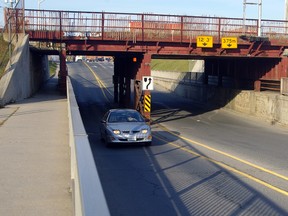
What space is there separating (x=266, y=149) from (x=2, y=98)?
1543 centimetres

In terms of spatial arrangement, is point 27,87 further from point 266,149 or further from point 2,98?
point 266,149

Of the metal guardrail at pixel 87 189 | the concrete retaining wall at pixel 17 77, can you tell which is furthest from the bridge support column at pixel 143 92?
the metal guardrail at pixel 87 189

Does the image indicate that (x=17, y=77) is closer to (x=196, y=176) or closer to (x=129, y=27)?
(x=129, y=27)

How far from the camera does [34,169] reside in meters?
10.5

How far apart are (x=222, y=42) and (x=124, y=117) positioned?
1514 centimetres

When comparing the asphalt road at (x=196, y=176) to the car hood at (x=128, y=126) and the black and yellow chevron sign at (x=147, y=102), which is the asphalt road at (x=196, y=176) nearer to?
the car hood at (x=128, y=126)

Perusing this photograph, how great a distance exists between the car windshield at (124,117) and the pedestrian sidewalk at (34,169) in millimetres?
2333

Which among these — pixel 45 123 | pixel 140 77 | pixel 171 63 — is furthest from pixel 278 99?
pixel 171 63

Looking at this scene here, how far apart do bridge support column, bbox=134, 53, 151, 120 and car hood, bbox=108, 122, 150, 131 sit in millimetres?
12591

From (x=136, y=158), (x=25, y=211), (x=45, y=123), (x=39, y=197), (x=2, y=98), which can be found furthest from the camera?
(x=2, y=98)

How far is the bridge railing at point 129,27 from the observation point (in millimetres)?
33125

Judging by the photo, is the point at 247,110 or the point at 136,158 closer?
the point at 136,158

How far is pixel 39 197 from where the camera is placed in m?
8.21

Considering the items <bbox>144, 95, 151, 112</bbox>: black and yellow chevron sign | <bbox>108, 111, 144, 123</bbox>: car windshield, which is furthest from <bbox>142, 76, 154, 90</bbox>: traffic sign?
<bbox>108, 111, 144, 123</bbox>: car windshield
